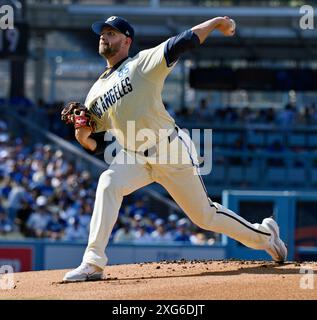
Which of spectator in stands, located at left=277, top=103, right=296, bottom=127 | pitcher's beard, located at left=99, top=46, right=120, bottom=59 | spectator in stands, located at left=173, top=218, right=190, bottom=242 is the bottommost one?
spectator in stands, located at left=173, top=218, right=190, bottom=242

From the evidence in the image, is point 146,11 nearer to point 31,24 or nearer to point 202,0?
point 31,24

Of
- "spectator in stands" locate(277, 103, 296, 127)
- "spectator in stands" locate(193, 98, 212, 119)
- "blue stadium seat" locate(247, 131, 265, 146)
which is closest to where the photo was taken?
"blue stadium seat" locate(247, 131, 265, 146)

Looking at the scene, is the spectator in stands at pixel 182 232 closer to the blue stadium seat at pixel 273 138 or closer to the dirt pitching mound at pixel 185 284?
the dirt pitching mound at pixel 185 284

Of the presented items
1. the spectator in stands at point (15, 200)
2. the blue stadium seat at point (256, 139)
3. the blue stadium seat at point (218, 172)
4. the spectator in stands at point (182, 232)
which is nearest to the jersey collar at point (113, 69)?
the spectator in stands at point (182, 232)

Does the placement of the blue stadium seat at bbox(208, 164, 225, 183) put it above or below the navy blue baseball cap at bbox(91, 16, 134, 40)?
below

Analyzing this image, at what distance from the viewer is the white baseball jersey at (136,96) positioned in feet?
20.5

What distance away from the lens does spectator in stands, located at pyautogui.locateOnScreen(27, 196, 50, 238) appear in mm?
14578

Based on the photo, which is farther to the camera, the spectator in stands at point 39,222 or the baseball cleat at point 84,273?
the spectator in stands at point 39,222

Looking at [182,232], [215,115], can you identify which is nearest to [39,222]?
[182,232]

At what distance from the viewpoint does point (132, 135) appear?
6.41 meters

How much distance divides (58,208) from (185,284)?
32.1 ft

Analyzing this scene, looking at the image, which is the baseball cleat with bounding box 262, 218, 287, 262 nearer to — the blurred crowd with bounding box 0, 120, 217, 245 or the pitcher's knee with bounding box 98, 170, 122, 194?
the pitcher's knee with bounding box 98, 170, 122, 194

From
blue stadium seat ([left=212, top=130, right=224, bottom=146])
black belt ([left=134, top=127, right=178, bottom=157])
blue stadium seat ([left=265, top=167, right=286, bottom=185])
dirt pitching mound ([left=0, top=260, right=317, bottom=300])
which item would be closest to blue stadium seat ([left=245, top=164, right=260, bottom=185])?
blue stadium seat ([left=265, top=167, right=286, bottom=185])
